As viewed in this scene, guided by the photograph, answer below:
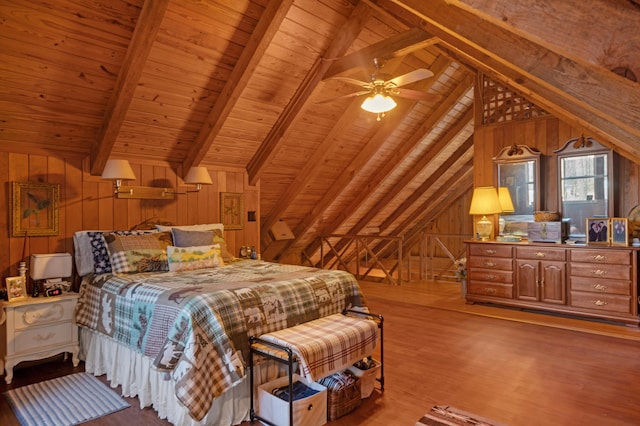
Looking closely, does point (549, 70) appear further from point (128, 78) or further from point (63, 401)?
point (63, 401)

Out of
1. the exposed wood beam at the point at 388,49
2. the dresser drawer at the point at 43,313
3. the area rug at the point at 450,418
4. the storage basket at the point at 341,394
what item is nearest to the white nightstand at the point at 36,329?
the dresser drawer at the point at 43,313

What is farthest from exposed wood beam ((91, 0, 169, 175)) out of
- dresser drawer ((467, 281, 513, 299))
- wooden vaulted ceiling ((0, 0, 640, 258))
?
dresser drawer ((467, 281, 513, 299))

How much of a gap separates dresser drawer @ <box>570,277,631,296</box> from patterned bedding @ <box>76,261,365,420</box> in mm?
2555

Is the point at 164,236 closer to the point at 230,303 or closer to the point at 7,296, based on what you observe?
the point at 7,296

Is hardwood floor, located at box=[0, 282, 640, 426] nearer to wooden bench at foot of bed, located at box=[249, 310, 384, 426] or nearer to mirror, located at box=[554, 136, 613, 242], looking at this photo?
wooden bench at foot of bed, located at box=[249, 310, 384, 426]

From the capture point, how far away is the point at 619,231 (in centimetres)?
420

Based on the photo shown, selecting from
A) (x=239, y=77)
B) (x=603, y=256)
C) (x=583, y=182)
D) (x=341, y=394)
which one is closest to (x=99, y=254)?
(x=239, y=77)

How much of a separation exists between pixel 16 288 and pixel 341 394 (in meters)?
2.62

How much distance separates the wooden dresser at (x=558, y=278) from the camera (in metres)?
4.12

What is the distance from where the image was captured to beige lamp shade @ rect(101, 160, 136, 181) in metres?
3.87

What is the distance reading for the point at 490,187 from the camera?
5145 millimetres

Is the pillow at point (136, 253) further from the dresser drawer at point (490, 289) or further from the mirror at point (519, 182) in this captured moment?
the mirror at point (519, 182)

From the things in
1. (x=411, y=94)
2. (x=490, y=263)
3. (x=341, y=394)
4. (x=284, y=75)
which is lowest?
(x=341, y=394)

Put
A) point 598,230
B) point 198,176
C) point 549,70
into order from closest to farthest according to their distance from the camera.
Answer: point 549,70, point 598,230, point 198,176
